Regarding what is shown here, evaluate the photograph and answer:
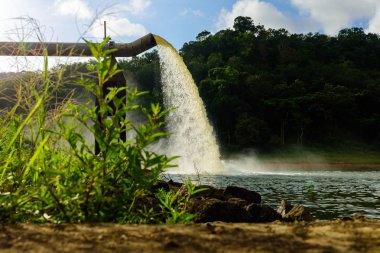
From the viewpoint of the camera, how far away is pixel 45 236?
1.93 meters

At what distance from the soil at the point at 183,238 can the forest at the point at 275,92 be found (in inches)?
2081

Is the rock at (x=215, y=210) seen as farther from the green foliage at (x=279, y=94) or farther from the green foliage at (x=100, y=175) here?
the green foliage at (x=279, y=94)

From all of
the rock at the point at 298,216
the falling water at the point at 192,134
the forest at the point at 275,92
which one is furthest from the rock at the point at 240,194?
the forest at the point at 275,92

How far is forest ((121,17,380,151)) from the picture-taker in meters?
62.8

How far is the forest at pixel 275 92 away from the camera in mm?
62844

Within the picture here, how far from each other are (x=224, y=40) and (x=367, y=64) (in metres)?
29.8

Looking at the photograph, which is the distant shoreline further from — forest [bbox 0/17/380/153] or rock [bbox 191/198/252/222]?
rock [bbox 191/198/252/222]

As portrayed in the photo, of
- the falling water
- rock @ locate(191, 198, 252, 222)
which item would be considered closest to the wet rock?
rock @ locate(191, 198, 252, 222)

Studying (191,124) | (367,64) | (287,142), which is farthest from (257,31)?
(191,124)

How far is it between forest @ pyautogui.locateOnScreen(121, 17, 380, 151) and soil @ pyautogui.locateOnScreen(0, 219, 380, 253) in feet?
173

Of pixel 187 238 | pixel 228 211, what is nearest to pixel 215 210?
pixel 228 211

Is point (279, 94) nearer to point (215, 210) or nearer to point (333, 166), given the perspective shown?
point (333, 166)

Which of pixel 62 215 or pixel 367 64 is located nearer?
pixel 62 215

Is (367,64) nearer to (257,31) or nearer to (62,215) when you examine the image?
(257,31)
